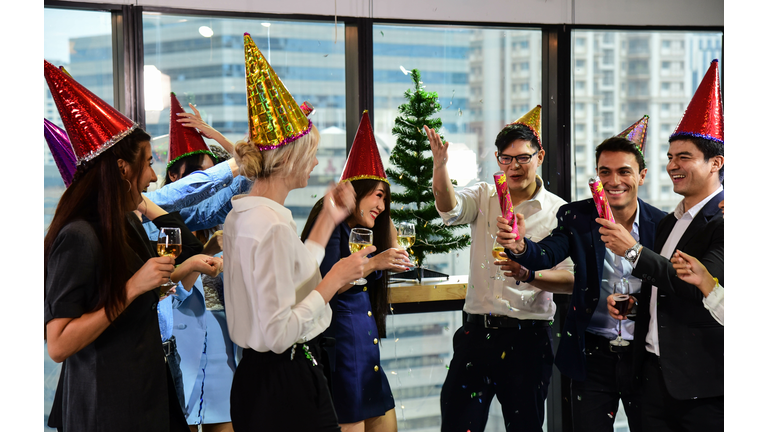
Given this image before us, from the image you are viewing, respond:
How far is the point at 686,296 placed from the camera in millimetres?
1909

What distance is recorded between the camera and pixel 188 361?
254cm

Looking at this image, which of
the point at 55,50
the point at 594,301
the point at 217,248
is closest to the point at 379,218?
the point at 217,248

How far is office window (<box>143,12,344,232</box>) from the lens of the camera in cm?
329

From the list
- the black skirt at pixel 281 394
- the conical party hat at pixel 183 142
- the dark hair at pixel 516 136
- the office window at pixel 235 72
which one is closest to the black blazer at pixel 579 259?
the dark hair at pixel 516 136

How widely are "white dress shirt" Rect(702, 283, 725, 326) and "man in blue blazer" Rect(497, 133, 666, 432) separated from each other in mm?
550

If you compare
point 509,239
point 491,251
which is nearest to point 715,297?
point 509,239

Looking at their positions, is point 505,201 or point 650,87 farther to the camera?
point 650,87

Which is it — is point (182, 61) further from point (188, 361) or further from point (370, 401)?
point (370, 401)

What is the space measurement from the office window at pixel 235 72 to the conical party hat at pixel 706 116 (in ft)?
6.16

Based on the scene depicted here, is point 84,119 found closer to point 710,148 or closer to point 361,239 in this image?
point 361,239

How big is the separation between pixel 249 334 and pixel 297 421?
0.27 m

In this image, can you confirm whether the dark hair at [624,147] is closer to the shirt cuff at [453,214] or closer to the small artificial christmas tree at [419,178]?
the shirt cuff at [453,214]

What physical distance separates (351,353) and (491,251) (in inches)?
33.9

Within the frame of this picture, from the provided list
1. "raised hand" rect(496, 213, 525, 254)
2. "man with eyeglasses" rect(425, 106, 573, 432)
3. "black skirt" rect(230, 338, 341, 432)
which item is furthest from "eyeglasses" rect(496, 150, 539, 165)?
"black skirt" rect(230, 338, 341, 432)
